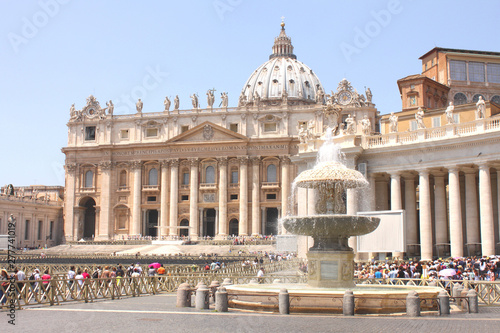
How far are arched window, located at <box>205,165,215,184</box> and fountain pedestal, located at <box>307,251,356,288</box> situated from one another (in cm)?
7211

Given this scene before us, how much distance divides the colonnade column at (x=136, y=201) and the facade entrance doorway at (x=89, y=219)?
9967 millimetres

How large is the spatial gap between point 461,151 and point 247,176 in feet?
190

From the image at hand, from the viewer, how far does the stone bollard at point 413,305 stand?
15992mm

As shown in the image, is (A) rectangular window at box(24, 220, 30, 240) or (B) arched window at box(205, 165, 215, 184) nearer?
(A) rectangular window at box(24, 220, 30, 240)

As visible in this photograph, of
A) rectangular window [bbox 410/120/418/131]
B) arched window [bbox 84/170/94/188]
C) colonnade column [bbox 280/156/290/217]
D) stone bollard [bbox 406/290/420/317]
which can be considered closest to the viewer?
stone bollard [bbox 406/290/420/317]

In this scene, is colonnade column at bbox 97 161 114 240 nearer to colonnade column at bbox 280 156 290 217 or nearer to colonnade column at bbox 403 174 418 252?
colonnade column at bbox 280 156 290 217

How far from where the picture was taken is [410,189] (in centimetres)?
3709

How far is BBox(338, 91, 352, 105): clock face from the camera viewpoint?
88.1 meters

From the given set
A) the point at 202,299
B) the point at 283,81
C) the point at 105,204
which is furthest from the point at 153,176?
the point at 202,299

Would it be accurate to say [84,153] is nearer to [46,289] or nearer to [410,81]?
[410,81]

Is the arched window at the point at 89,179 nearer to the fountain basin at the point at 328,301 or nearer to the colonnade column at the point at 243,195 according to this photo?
the colonnade column at the point at 243,195

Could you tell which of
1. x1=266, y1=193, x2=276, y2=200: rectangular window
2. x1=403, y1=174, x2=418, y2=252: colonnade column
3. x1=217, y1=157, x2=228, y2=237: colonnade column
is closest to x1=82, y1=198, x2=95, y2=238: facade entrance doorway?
x1=217, y1=157, x2=228, y2=237: colonnade column

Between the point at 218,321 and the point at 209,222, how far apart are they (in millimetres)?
78028

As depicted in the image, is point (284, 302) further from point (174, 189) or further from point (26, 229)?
point (26, 229)
